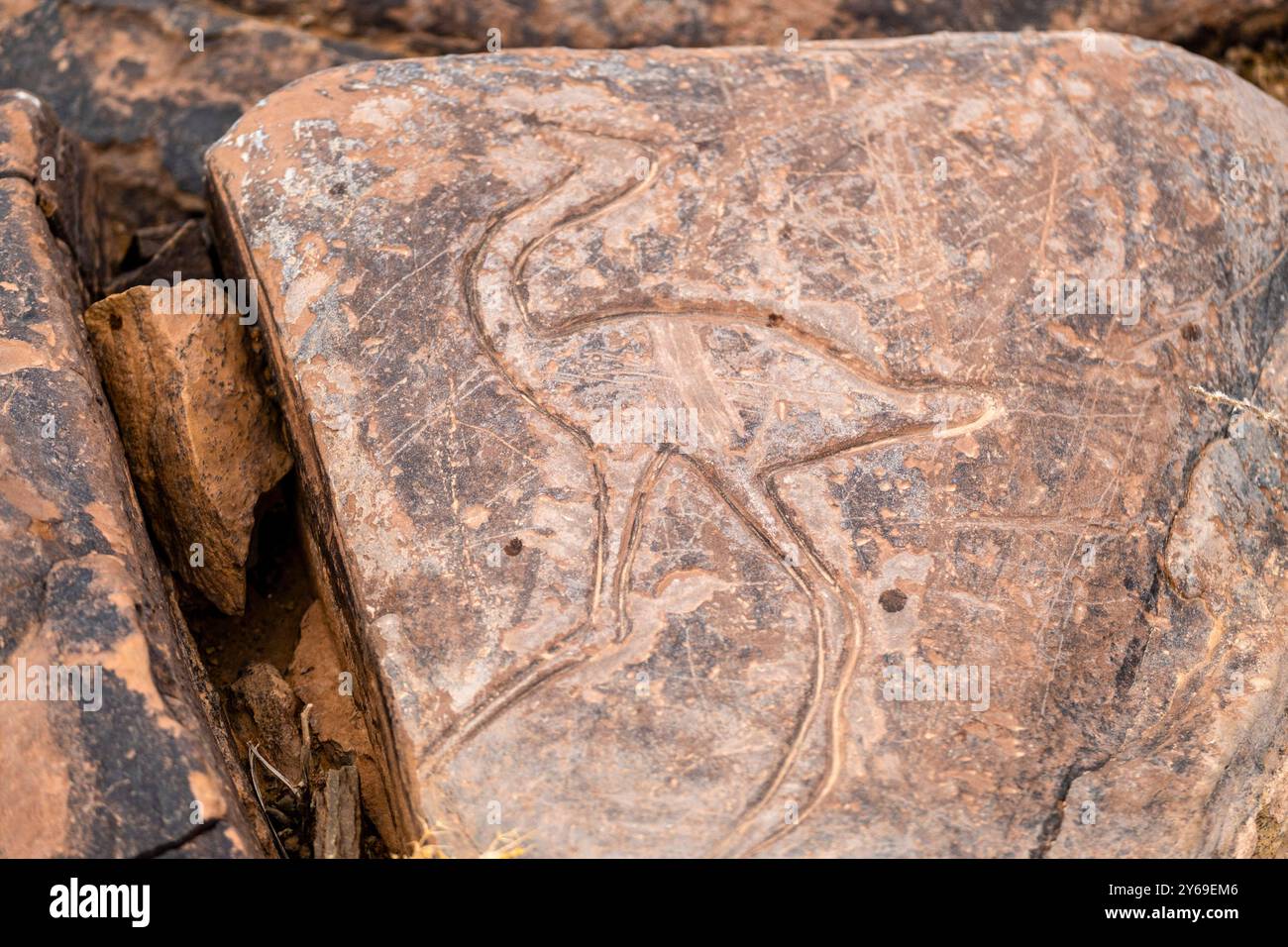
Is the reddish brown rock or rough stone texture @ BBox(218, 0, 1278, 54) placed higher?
rough stone texture @ BBox(218, 0, 1278, 54)

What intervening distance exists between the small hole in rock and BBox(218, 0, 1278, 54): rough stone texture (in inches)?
76.4

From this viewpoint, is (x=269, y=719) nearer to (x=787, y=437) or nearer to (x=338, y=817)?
(x=338, y=817)

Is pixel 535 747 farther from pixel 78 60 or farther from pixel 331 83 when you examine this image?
pixel 78 60

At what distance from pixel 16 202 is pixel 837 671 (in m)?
2.04

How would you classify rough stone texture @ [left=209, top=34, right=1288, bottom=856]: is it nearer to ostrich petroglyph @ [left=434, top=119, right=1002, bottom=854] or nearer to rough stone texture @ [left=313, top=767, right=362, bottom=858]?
ostrich petroglyph @ [left=434, top=119, right=1002, bottom=854]

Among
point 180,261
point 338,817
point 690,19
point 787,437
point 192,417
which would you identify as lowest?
point 338,817

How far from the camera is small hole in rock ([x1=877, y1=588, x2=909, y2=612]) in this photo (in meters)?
2.47

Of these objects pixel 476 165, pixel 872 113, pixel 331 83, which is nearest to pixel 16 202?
pixel 331 83

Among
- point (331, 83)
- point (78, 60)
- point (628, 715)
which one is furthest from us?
point (78, 60)

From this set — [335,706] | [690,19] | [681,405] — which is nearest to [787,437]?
[681,405]

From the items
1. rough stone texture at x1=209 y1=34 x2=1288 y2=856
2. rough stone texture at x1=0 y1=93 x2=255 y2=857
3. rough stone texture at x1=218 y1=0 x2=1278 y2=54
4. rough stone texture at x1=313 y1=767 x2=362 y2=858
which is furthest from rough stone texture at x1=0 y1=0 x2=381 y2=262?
rough stone texture at x1=313 y1=767 x2=362 y2=858

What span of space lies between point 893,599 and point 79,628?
151 cm

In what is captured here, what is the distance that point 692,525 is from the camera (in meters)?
2.50

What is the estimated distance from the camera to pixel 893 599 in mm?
2480
